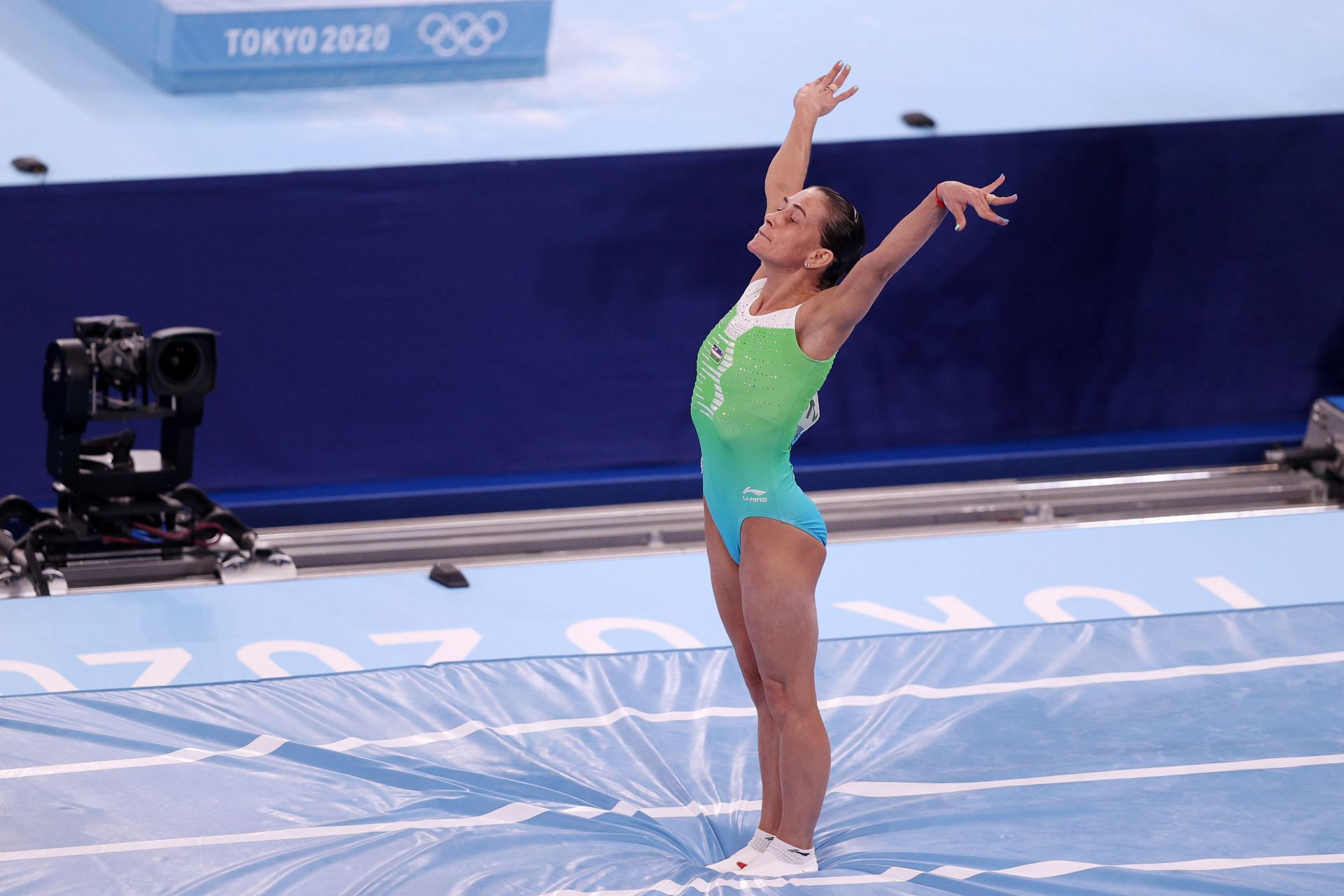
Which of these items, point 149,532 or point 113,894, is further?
point 149,532

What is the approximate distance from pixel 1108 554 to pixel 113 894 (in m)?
4.05

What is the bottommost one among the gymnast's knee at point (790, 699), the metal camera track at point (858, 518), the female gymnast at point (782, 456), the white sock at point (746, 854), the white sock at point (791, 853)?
the metal camera track at point (858, 518)

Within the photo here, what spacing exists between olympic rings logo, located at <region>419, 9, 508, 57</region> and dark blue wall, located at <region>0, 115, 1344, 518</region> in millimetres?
1049

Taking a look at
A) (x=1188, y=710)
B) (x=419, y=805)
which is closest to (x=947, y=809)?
(x=1188, y=710)

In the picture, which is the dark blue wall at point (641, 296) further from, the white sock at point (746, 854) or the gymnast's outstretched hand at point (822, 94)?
the white sock at point (746, 854)

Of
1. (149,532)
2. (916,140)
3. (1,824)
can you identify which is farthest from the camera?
(916,140)

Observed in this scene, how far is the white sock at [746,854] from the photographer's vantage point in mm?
3672

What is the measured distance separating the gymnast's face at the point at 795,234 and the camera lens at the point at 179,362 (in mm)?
2870

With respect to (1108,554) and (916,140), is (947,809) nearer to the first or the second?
(1108,554)

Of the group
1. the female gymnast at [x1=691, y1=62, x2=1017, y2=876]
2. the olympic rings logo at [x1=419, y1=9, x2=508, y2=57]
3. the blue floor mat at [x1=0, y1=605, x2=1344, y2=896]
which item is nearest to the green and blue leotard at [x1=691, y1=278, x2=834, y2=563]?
the female gymnast at [x1=691, y1=62, x2=1017, y2=876]

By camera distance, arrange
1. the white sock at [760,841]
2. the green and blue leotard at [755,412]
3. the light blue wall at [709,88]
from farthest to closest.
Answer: the light blue wall at [709,88], the white sock at [760,841], the green and blue leotard at [755,412]

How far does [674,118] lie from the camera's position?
727 centimetres

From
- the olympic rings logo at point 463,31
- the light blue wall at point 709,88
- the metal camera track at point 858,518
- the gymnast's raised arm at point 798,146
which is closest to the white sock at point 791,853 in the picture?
the gymnast's raised arm at point 798,146

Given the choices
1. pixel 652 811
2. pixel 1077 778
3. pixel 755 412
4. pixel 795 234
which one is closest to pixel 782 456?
pixel 755 412
